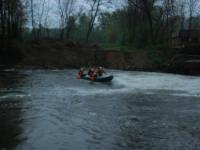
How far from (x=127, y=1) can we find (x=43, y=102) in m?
42.8

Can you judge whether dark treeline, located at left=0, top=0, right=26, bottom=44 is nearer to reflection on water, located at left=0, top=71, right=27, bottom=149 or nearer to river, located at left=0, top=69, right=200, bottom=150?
river, located at left=0, top=69, right=200, bottom=150

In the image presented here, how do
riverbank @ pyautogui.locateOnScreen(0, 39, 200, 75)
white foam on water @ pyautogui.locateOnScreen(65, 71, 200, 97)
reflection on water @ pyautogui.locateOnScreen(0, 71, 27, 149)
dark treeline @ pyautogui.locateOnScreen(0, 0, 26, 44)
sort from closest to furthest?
1. reflection on water @ pyautogui.locateOnScreen(0, 71, 27, 149)
2. white foam on water @ pyautogui.locateOnScreen(65, 71, 200, 97)
3. riverbank @ pyautogui.locateOnScreen(0, 39, 200, 75)
4. dark treeline @ pyautogui.locateOnScreen(0, 0, 26, 44)

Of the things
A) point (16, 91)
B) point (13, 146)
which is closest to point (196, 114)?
point (13, 146)

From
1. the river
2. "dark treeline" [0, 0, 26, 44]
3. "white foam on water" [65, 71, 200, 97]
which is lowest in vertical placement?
the river

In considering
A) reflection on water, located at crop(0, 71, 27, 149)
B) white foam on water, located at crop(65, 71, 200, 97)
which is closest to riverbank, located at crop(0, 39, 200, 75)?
white foam on water, located at crop(65, 71, 200, 97)

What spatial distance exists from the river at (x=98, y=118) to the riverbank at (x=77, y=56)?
781 inches

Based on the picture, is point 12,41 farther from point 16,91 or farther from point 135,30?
point 16,91

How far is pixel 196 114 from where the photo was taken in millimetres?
16281

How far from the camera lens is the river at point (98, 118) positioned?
11.8 metres

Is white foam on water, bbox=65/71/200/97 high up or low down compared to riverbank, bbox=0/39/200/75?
down

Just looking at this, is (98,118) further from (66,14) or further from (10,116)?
(66,14)

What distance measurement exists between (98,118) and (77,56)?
33.1 m

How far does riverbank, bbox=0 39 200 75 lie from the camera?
45.0 metres

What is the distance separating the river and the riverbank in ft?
65.0
